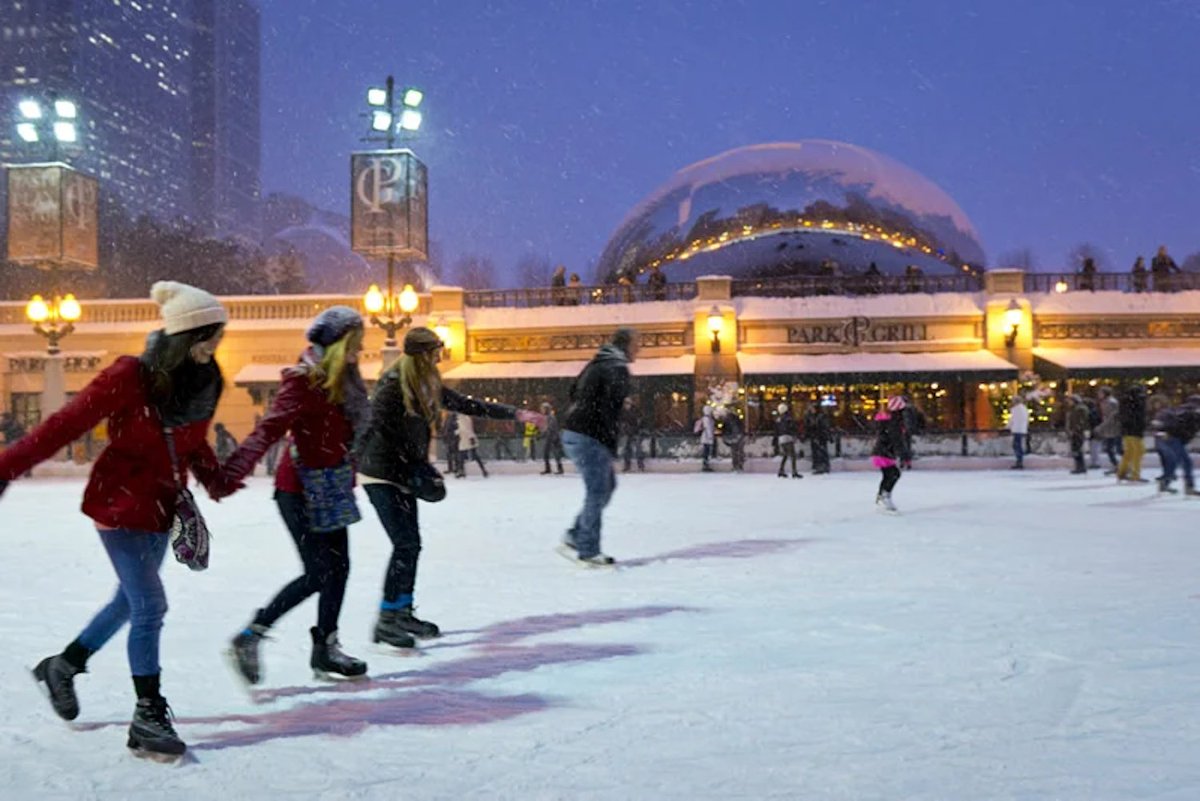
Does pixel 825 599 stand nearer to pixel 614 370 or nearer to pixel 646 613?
pixel 646 613

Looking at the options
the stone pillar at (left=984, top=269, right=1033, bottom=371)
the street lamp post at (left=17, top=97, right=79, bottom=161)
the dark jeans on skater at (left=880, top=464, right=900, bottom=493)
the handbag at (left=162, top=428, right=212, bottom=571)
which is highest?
the street lamp post at (left=17, top=97, right=79, bottom=161)

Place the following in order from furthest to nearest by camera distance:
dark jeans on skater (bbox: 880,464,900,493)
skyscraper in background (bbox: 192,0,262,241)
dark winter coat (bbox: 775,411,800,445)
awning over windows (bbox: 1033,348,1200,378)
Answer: skyscraper in background (bbox: 192,0,262,241), awning over windows (bbox: 1033,348,1200,378), dark winter coat (bbox: 775,411,800,445), dark jeans on skater (bbox: 880,464,900,493)

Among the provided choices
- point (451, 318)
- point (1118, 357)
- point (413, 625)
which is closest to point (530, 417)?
point (413, 625)

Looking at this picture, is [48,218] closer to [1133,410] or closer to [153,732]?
[1133,410]

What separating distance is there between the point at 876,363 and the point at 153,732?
86.5 feet

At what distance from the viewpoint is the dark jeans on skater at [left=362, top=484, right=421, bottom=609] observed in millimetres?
4609

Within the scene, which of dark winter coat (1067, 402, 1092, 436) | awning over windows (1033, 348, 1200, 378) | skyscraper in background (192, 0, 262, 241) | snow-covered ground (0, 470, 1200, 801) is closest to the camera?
snow-covered ground (0, 470, 1200, 801)

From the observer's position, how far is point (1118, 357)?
27.5 metres

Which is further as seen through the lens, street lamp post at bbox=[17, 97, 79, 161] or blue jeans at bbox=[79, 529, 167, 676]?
street lamp post at bbox=[17, 97, 79, 161]

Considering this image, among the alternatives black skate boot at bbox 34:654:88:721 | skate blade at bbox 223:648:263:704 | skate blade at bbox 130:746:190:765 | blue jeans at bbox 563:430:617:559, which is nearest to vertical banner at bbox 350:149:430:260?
blue jeans at bbox 563:430:617:559

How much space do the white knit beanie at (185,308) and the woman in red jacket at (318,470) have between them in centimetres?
66

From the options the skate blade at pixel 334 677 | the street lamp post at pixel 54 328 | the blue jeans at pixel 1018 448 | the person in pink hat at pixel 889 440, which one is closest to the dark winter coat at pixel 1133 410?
the person in pink hat at pixel 889 440

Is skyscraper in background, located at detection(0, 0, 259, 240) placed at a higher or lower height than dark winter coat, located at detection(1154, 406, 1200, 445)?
higher

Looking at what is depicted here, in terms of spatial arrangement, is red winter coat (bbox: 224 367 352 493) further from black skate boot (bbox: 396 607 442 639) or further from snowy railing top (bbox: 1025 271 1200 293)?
snowy railing top (bbox: 1025 271 1200 293)
